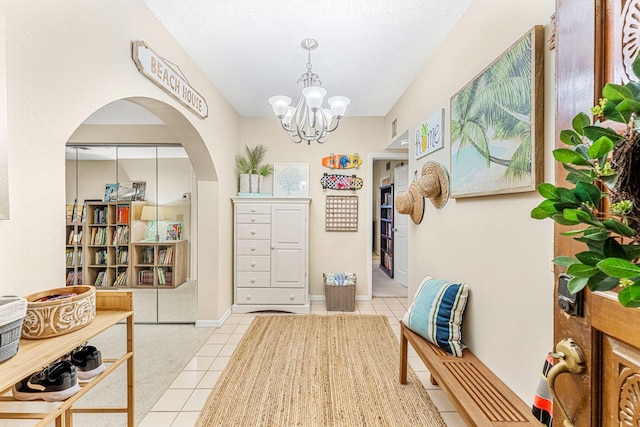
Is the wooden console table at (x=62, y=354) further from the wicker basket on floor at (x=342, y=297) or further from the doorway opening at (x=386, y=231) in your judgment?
the doorway opening at (x=386, y=231)

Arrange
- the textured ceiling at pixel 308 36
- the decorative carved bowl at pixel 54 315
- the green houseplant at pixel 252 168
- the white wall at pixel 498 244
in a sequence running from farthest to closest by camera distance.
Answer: the green houseplant at pixel 252 168, the textured ceiling at pixel 308 36, the white wall at pixel 498 244, the decorative carved bowl at pixel 54 315

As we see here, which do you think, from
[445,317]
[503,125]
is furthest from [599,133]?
[445,317]

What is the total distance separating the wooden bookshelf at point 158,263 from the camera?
326cm

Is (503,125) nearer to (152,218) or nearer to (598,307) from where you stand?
(598,307)

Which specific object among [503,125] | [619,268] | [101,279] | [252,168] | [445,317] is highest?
[252,168]

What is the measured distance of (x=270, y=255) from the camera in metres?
3.60

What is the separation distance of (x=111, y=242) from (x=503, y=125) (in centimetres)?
384

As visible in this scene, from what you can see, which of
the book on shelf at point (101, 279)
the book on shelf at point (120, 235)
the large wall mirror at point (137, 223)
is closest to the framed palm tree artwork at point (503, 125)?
the large wall mirror at point (137, 223)

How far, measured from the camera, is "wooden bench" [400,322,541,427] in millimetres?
1229

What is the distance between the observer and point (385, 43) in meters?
2.27

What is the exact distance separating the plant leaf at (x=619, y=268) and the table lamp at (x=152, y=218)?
3.60 meters

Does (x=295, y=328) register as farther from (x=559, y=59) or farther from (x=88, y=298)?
(x=559, y=59)

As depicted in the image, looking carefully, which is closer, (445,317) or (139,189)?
(445,317)

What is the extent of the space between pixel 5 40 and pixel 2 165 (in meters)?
0.44
